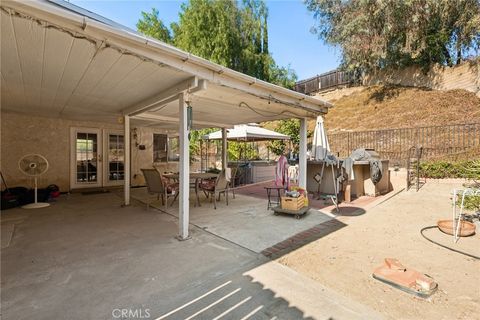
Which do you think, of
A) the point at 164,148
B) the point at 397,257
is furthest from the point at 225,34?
the point at 397,257

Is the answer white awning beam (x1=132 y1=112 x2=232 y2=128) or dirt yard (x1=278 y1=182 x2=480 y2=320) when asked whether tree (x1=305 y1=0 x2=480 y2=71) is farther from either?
dirt yard (x1=278 y1=182 x2=480 y2=320)

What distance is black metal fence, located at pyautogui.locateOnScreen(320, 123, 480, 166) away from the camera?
9211mm

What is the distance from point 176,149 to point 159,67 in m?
7.87

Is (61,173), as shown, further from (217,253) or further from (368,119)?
(368,119)

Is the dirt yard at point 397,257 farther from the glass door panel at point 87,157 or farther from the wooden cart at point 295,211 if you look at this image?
the glass door panel at point 87,157

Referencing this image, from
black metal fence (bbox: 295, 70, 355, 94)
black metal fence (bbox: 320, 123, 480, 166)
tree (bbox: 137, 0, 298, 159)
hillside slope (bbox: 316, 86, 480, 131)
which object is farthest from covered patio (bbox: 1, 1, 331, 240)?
black metal fence (bbox: 295, 70, 355, 94)

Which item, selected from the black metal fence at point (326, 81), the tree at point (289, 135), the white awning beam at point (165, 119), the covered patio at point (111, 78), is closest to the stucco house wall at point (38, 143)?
→ the covered patio at point (111, 78)

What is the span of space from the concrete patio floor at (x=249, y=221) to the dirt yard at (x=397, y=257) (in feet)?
1.74

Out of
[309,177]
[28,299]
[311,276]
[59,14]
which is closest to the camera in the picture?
[59,14]

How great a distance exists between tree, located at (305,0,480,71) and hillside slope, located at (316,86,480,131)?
2081 mm

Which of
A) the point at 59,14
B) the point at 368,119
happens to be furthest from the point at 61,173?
the point at 368,119

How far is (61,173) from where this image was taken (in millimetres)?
7695

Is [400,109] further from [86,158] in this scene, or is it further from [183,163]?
[86,158]

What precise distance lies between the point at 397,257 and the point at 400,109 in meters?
13.5
